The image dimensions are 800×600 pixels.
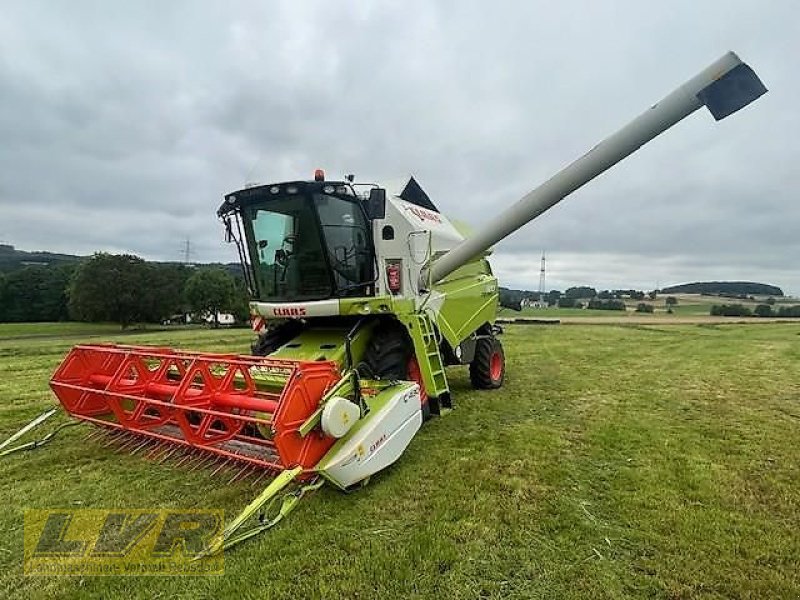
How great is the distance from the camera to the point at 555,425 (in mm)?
5898

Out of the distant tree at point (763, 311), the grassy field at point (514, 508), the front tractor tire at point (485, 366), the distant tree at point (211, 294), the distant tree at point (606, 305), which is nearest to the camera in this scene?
the grassy field at point (514, 508)

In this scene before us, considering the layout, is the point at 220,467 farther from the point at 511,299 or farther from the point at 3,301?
the point at 3,301

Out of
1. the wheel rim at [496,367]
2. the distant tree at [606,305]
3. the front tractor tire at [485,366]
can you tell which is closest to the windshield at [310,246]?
the front tractor tire at [485,366]

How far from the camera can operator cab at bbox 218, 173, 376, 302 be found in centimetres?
538

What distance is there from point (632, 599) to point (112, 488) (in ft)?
11.9

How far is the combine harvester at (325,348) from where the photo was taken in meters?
3.73

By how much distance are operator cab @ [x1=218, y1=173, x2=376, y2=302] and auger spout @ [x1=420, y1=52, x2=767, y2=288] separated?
3.50 feet

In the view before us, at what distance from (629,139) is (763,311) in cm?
3961

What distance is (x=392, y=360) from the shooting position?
17.6ft

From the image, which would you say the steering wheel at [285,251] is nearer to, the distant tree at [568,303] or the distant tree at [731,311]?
the distant tree at [731,311]

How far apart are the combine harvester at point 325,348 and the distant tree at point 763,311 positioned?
38.4 m

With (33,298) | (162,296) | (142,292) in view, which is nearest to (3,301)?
(33,298)

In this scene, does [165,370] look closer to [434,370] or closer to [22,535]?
[22,535]

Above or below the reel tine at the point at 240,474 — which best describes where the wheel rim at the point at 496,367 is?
above
